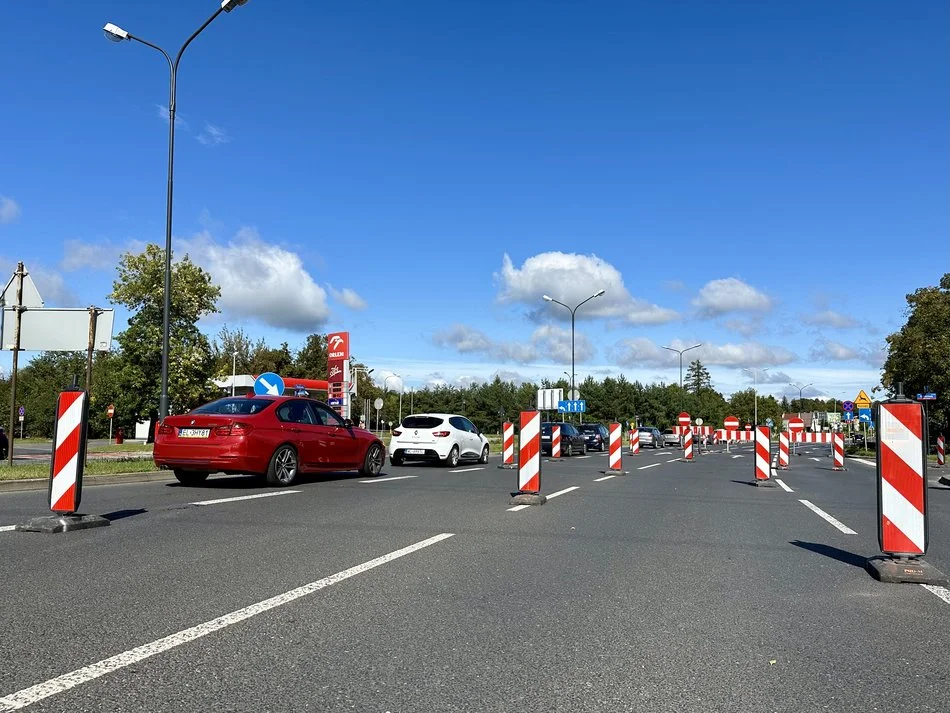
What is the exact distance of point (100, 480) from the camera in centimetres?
1416

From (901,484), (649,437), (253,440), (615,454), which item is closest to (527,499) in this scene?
(253,440)

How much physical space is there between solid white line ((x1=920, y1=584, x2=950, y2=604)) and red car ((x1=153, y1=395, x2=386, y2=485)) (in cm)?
973

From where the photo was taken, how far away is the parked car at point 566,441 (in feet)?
105

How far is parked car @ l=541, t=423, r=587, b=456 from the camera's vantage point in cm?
3206

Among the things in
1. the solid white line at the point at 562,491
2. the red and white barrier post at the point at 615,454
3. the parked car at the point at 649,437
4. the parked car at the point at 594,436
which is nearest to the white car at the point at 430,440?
the red and white barrier post at the point at 615,454

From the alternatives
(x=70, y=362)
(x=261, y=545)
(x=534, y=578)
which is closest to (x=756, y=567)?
(x=534, y=578)

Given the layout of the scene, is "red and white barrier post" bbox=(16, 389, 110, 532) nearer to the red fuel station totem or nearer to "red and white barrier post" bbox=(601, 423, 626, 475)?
the red fuel station totem

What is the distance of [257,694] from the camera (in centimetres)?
349

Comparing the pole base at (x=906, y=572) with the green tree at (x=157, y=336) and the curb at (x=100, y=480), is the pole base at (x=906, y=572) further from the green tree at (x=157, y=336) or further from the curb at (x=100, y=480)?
the green tree at (x=157, y=336)

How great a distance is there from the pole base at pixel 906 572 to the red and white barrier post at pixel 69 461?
7401 millimetres

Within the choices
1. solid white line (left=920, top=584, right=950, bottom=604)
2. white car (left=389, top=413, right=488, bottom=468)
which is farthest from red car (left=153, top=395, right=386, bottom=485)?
solid white line (left=920, top=584, right=950, bottom=604)

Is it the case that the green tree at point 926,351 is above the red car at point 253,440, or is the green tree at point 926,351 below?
above

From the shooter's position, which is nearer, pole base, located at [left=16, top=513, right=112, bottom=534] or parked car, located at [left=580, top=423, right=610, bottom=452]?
pole base, located at [left=16, top=513, right=112, bottom=534]

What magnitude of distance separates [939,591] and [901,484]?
0.92m
